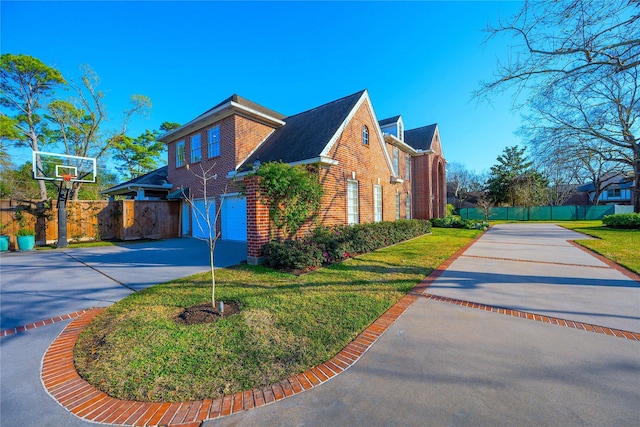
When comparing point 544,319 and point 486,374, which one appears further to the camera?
point 544,319

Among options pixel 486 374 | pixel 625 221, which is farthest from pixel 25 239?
pixel 625 221

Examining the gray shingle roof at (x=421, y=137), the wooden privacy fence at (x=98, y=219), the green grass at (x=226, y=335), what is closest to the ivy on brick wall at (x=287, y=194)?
the green grass at (x=226, y=335)

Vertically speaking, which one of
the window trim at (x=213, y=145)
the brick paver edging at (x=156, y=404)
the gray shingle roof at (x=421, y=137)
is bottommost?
the brick paver edging at (x=156, y=404)

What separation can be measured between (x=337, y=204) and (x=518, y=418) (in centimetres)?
798

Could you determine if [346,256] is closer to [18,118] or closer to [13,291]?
[13,291]

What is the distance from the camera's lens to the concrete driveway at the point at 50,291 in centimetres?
219

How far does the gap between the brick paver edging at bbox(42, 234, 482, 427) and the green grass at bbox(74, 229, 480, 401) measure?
0.08 metres

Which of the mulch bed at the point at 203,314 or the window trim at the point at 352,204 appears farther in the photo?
the window trim at the point at 352,204

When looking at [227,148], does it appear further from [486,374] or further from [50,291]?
[486,374]

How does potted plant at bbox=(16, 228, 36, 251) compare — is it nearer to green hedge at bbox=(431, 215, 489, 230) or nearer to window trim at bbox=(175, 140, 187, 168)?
window trim at bbox=(175, 140, 187, 168)

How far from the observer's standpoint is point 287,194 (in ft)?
23.3

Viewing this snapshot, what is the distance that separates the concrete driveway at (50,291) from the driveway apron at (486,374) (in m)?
1.76

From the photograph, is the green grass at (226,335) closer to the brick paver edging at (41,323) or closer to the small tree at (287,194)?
the brick paver edging at (41,323)

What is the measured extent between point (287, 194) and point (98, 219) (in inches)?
465
